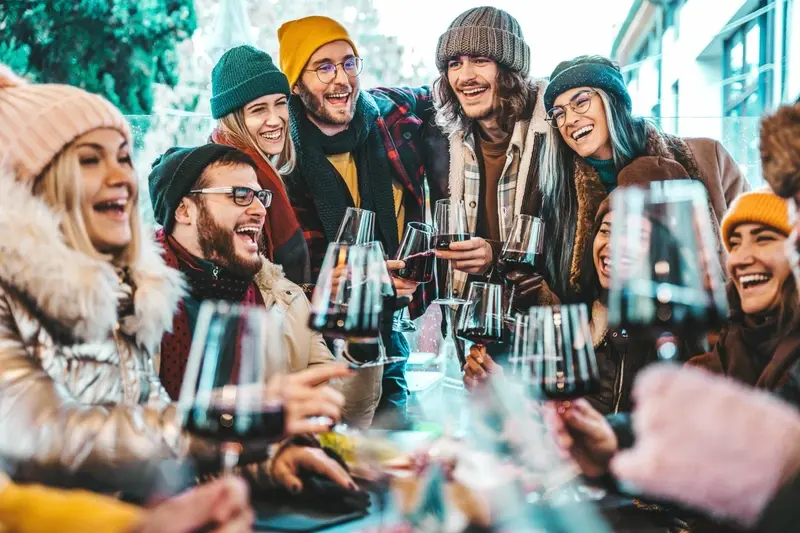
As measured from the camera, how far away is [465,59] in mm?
2668

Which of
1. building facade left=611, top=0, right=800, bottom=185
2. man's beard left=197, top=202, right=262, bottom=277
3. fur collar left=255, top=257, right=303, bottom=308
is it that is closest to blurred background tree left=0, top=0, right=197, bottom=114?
man's beard left=197, top=202, right=262, bottom=277

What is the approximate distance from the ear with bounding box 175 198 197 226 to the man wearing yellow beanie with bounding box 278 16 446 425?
1.62ft

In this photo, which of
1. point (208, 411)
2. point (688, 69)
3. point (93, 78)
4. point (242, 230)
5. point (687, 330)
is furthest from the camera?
point (688, 69)

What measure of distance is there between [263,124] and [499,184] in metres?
0.76

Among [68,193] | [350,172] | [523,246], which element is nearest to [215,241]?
[68,193]

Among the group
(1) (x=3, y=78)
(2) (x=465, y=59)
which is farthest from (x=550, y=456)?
(2) (x=465, y=59)

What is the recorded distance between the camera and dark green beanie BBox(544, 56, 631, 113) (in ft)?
7.55

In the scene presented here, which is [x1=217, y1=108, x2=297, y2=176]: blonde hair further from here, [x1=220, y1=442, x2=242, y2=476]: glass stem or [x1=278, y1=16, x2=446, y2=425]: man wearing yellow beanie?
[x1=220, y1=442, x2=242, y2=476]: glass stem

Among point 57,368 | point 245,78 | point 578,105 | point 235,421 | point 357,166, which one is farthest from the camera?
point 357,166

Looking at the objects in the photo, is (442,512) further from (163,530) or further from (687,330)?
(687,330)

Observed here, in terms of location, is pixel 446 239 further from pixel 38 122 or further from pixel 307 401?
pixel 38 122

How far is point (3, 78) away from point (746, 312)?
1526mm

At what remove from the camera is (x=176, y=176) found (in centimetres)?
220

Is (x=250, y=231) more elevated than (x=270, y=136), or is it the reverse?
(x=270, y=136)
